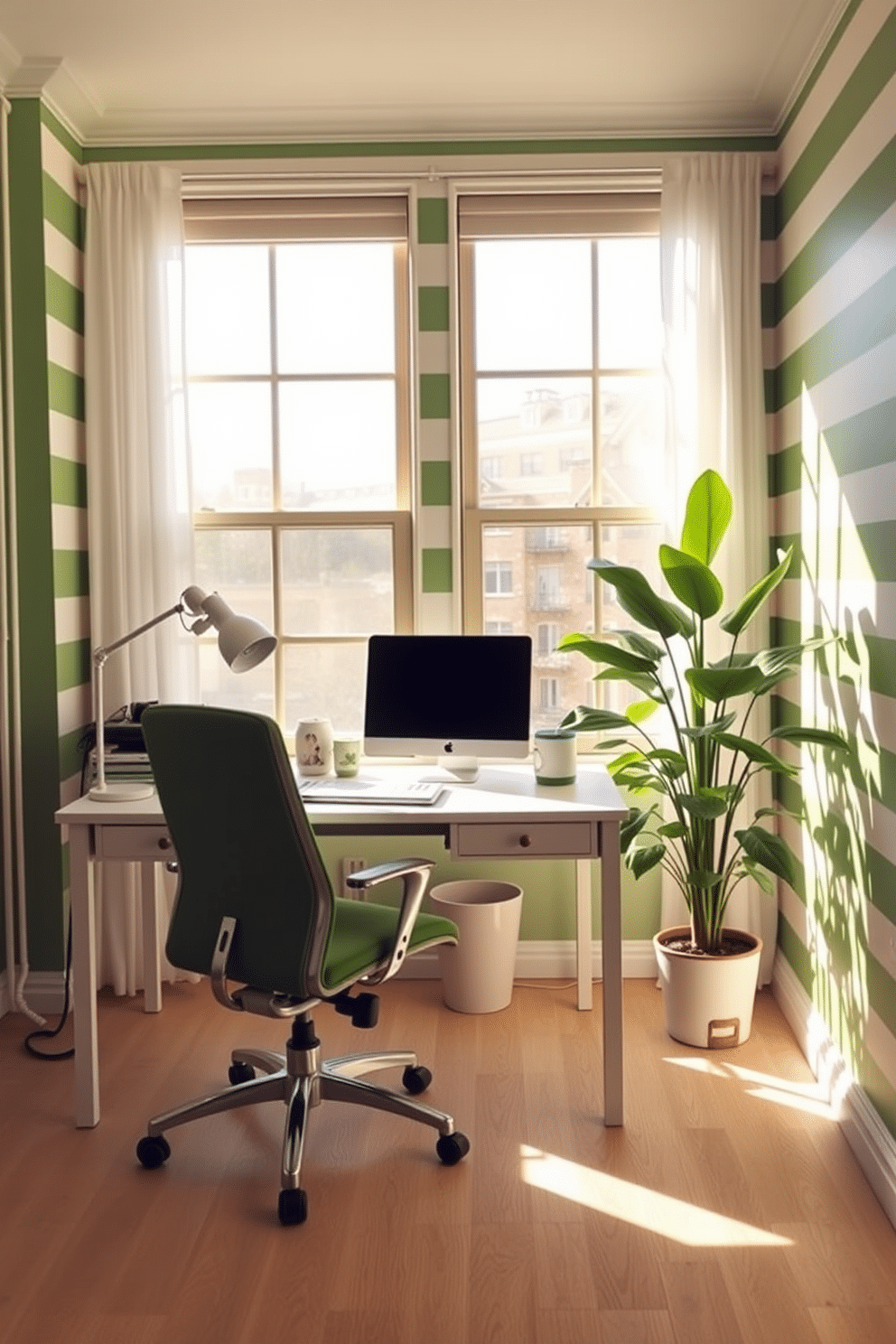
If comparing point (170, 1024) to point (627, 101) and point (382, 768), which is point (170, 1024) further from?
point (627, 101)

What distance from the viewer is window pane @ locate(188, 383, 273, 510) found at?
4020 mm

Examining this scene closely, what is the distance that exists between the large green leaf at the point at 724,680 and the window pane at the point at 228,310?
5.72 ft

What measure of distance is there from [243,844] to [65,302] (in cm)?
199

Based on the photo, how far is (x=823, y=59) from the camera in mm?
3188

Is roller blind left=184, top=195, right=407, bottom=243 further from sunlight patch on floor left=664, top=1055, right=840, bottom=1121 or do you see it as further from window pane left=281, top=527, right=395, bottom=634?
sunlight patch on floor left=664, top=1055, right=840, bottom=1121

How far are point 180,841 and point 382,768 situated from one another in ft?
3.93

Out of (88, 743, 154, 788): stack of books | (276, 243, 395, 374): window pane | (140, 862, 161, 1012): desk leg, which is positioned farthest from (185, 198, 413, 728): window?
(88, 743, 154, 788): stack of books

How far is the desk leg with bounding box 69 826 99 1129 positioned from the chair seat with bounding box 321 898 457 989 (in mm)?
596

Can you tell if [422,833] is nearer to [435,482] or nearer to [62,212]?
[435,482]

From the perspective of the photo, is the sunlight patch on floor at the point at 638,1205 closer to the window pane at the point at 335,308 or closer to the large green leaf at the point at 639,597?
the large green leaf at the point at 639,597

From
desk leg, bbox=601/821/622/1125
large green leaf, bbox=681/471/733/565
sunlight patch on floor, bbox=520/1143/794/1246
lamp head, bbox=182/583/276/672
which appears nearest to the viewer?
sunlight patch on floor, bbox=520/1143/794/1246

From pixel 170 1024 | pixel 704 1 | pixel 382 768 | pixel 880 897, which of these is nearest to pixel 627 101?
pixel 704 1

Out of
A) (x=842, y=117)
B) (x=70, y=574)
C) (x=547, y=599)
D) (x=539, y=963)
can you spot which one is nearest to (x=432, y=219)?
(x=547, y=599)

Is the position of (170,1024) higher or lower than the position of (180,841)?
lower
